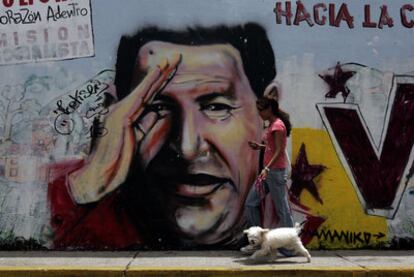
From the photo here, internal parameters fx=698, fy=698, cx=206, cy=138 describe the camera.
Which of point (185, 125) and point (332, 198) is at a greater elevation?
point (185, 125)

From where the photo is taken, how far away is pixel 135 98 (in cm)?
789

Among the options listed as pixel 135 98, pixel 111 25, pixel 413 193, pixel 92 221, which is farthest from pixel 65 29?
pixel 413 193

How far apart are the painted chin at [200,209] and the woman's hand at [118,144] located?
27.0 inches

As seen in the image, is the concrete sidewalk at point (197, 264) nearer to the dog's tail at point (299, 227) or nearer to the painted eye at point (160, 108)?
the dog's tail at point (299, 227)

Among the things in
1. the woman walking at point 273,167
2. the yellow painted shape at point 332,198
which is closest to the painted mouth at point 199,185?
the woman walking at point 273,167

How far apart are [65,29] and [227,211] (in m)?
2.77

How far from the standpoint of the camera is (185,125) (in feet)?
25.8

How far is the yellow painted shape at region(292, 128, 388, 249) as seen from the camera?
792cm

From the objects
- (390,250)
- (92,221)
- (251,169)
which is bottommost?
(390,250)

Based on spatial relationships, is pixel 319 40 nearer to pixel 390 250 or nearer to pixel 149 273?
pixel 390 250

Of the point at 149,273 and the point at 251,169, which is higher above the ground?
the point at 251,169

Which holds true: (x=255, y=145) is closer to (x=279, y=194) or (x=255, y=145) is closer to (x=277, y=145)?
(x=277, y=145)

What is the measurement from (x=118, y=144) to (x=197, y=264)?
1702 millimetres

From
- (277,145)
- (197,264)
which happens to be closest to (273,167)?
(277,145)
